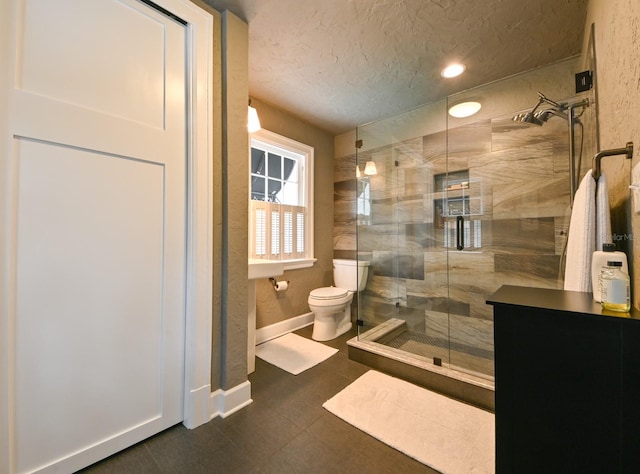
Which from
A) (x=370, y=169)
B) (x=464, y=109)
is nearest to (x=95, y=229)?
(x=370, y=169)

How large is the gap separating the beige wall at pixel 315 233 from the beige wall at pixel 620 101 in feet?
7.55

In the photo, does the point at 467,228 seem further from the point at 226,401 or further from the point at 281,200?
the point at 226,401

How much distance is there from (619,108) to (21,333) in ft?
7.78

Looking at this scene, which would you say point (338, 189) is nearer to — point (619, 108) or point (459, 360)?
point (459, 360)

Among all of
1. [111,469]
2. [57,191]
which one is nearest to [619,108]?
[57,191]

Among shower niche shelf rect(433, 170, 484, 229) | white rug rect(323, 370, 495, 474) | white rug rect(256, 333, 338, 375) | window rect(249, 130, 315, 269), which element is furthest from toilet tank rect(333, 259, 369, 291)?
white rug rect(323, 370, 495, 474)

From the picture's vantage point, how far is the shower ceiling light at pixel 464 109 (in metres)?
2.36

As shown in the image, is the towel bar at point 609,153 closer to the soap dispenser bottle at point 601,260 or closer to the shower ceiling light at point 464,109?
the soap dispenser bottle at point 601,260

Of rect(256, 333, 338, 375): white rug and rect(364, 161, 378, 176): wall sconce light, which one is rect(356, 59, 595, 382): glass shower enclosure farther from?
rect(256, 333, 338, 375): white rug

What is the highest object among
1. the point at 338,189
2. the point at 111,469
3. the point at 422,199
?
the point at 338,189

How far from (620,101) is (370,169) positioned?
2144mm

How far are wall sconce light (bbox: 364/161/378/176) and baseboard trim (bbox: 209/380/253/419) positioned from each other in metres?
2.40

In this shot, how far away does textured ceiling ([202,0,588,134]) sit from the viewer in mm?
1516

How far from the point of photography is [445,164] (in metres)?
2.53
